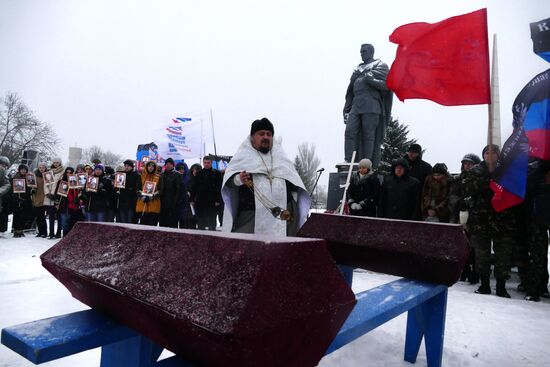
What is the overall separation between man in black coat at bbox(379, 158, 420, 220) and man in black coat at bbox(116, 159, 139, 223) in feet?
19.6

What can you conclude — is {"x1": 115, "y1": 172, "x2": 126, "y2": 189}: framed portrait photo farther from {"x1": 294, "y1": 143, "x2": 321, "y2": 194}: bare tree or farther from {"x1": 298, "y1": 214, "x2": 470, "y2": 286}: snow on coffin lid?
{"x1": 294, "y1": 143, "x2": 321, "y2": 194}: bare tree

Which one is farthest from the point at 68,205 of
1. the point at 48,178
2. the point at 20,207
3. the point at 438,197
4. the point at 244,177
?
the point at 438,197

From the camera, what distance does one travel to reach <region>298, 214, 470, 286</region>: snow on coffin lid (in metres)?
2.22

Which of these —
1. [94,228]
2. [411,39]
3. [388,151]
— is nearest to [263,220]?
[94,228]

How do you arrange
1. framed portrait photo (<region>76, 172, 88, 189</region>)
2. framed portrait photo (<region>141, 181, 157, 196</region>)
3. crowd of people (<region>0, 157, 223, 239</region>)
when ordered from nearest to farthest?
framed portrait photo (<region>141, 181, 157, 196</region>), crowd of people (<region>0, 157, 223, 239</region>), framed portrait photo (<region>76, 172, 88, 189</region>)

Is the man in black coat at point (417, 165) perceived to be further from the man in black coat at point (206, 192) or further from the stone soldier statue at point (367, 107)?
the man in black coat at point (206, 192)

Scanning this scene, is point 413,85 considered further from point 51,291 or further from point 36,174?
point 36,174

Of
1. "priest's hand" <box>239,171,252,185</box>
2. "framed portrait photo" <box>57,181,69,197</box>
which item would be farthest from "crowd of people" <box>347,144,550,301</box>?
"framed portrait photo" <box>57,181,69,197</box>

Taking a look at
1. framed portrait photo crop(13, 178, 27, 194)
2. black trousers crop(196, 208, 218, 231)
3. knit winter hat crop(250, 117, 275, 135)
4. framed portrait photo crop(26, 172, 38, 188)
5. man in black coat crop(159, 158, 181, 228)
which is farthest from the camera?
framed portrait photo crop(26, 172, 38, 188)

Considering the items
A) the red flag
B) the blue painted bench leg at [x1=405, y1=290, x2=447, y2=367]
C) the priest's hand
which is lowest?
the blue painted bench leg at [x1=405, y1=290, x2=447, y2=367]

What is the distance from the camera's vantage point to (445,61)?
4.06 metres

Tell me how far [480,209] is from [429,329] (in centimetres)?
290

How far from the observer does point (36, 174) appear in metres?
9.49

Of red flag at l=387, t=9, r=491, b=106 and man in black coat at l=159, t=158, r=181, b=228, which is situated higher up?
red flag at l=387, t=9, r=491, b=106
